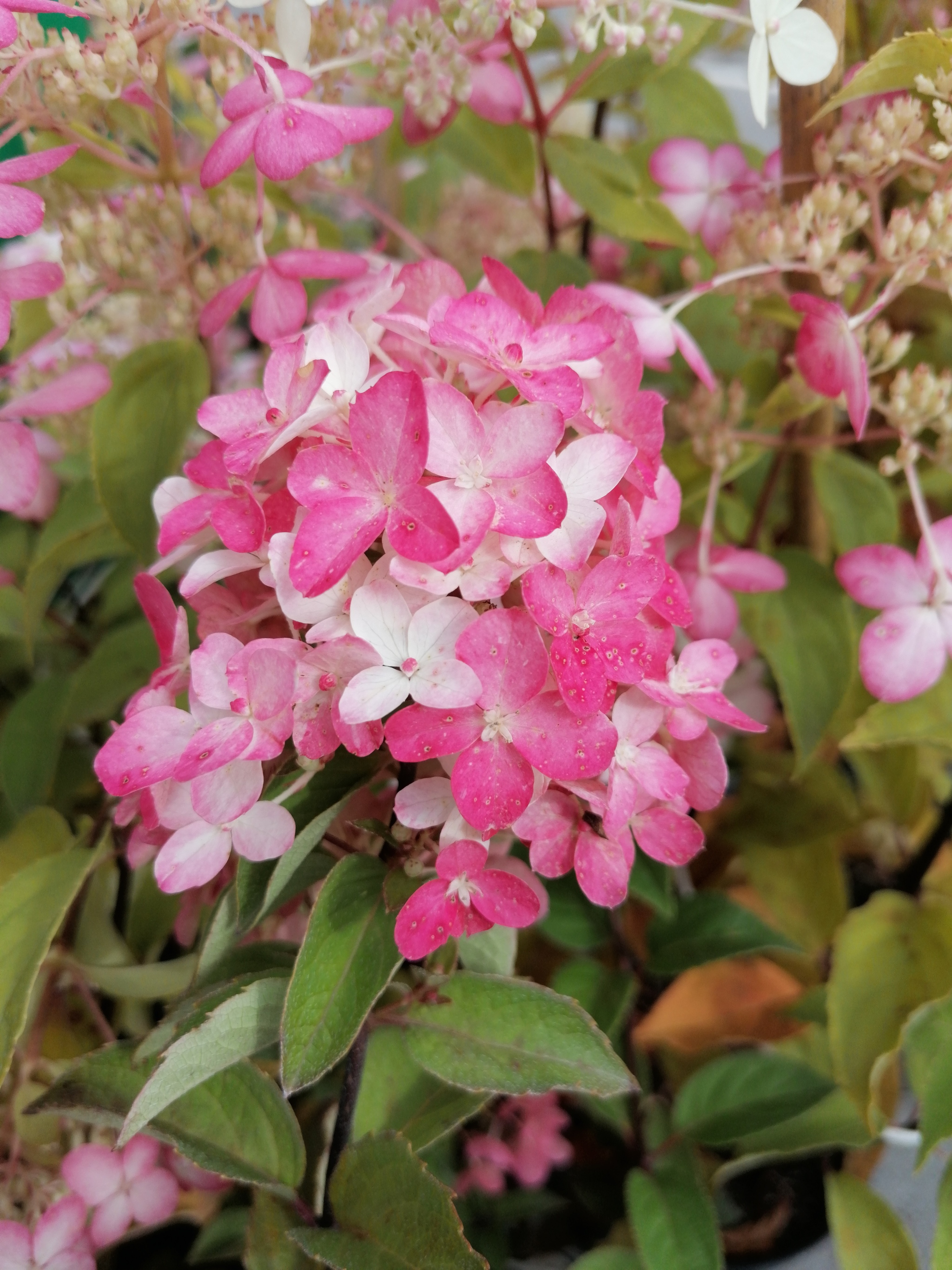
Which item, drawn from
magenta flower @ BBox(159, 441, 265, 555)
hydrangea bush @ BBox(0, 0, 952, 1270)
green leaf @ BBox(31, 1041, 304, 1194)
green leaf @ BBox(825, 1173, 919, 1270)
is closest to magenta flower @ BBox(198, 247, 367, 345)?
hydrangea bush @ BBox(0, 0, 952, 1270)

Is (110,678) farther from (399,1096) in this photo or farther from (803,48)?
(803,48)

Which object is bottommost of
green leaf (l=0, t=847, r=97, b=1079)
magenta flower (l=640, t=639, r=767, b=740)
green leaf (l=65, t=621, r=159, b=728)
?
green leaf (l=65, t=621, r=159, b=728)

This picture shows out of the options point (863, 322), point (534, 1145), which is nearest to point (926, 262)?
point (863, 322)

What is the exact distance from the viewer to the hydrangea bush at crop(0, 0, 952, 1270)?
1.05ft

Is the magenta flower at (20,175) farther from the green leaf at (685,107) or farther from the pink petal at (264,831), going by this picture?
the green leaf at (685,107)

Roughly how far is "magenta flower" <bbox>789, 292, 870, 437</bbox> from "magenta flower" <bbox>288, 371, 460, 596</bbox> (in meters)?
0.22

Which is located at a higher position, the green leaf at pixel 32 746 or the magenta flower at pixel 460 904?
the magenta flower at pixel 460 904

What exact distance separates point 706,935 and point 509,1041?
0.26m

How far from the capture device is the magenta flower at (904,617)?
478 millimetres

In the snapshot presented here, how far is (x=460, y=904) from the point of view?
34cm

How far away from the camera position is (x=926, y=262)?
44 cm

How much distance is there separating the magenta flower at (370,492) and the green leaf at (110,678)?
0.34 metres

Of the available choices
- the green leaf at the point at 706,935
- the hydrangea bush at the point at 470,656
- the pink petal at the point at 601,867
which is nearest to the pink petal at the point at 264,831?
the hydrangea bush at the point at 470,656

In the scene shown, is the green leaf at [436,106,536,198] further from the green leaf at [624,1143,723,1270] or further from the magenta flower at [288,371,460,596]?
the green leaf at [624,1143,723,1270]
